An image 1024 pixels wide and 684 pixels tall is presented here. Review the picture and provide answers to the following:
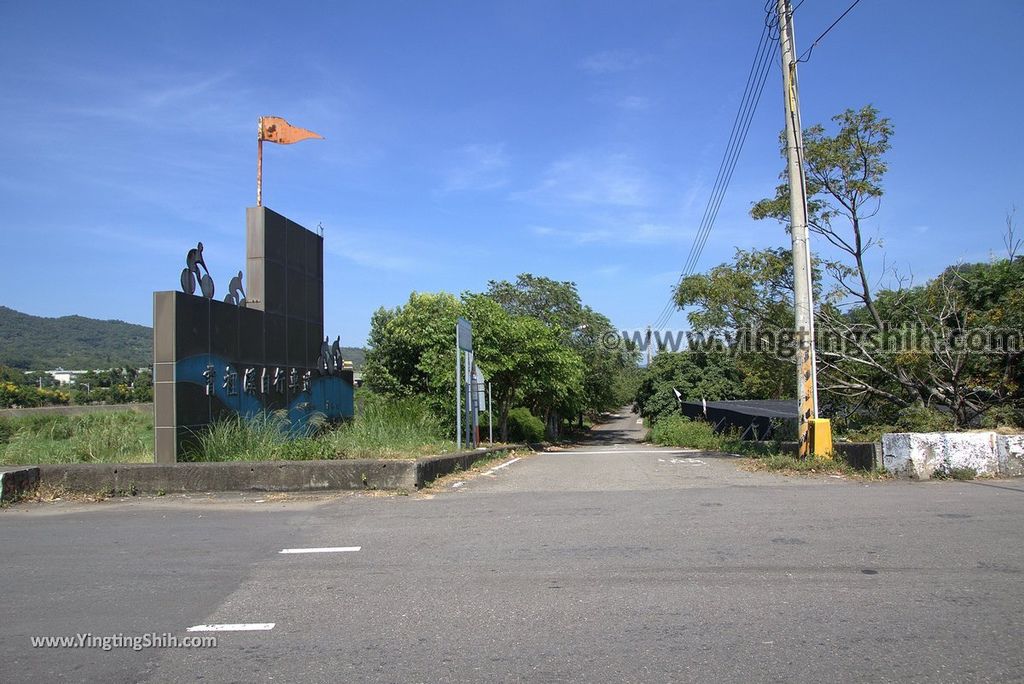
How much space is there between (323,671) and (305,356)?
1522 cm

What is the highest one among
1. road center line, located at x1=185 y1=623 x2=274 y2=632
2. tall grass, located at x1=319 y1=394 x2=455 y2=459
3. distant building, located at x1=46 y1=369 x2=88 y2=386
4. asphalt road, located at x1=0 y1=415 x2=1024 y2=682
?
distant building, located at x1=46 y1=369 x2=88 y2=386

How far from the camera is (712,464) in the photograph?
1584 cm

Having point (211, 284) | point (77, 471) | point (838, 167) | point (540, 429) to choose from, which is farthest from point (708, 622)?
point (540, 429)

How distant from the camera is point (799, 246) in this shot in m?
14.8

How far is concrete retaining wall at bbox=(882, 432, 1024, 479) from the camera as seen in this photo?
11320 millimetres

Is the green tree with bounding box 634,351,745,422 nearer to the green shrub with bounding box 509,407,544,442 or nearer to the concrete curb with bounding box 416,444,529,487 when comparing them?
the green shrub with bounding box 509,407,544,442

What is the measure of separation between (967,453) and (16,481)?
535 inches

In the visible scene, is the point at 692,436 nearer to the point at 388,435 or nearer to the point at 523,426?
the point at 523,426

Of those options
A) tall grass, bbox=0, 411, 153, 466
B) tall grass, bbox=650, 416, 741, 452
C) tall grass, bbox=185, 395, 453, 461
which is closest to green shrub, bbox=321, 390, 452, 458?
tall grass, bbox=185, 395, 453, 461

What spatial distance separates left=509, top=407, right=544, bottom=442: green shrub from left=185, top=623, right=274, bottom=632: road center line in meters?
31.9

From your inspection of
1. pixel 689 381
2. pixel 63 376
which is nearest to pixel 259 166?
pixel 689 381

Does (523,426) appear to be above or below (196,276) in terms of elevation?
below

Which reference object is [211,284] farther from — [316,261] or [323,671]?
[323,671]

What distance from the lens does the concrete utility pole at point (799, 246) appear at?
1436cm
